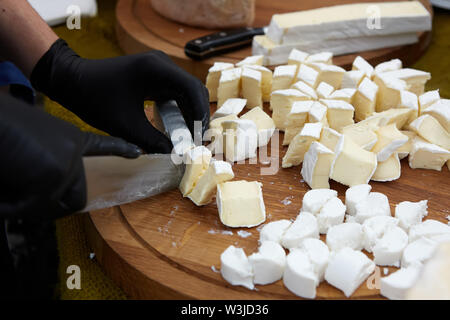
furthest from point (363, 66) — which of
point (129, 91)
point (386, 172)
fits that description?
point (129, 91)

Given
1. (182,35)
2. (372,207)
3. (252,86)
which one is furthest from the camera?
(182,35)

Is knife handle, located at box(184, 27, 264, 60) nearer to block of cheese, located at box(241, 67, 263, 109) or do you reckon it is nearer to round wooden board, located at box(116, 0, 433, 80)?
round wooden board, located at box(116, 0, 433, 80)

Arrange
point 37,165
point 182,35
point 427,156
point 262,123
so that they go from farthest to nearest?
1. point 182,35
2. point 262,123
3. point 427,156
4. point 37,165

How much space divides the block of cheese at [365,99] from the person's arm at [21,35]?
1.08 metres

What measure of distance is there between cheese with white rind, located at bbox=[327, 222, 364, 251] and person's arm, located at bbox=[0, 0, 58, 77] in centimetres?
110

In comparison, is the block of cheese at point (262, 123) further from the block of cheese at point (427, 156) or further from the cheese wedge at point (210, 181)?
the block of cheese at point (427, 156)

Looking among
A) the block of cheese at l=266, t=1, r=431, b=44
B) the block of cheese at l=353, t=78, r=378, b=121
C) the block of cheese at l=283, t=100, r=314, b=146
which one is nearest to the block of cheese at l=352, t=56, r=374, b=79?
the block of cheese at l=353, t=78, r=378, b=121

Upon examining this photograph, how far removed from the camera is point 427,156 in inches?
62.7

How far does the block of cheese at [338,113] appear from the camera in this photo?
1677mm

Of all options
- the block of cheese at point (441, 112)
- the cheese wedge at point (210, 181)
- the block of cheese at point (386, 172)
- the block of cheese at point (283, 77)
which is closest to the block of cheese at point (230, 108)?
the block of cheese at point (283, 77)

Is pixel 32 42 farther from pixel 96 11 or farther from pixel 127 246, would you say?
pixel 96 11

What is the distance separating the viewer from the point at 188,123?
63.9 inches

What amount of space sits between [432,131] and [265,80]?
24.6 inches

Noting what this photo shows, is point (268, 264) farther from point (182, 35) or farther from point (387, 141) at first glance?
point (182, 35)
